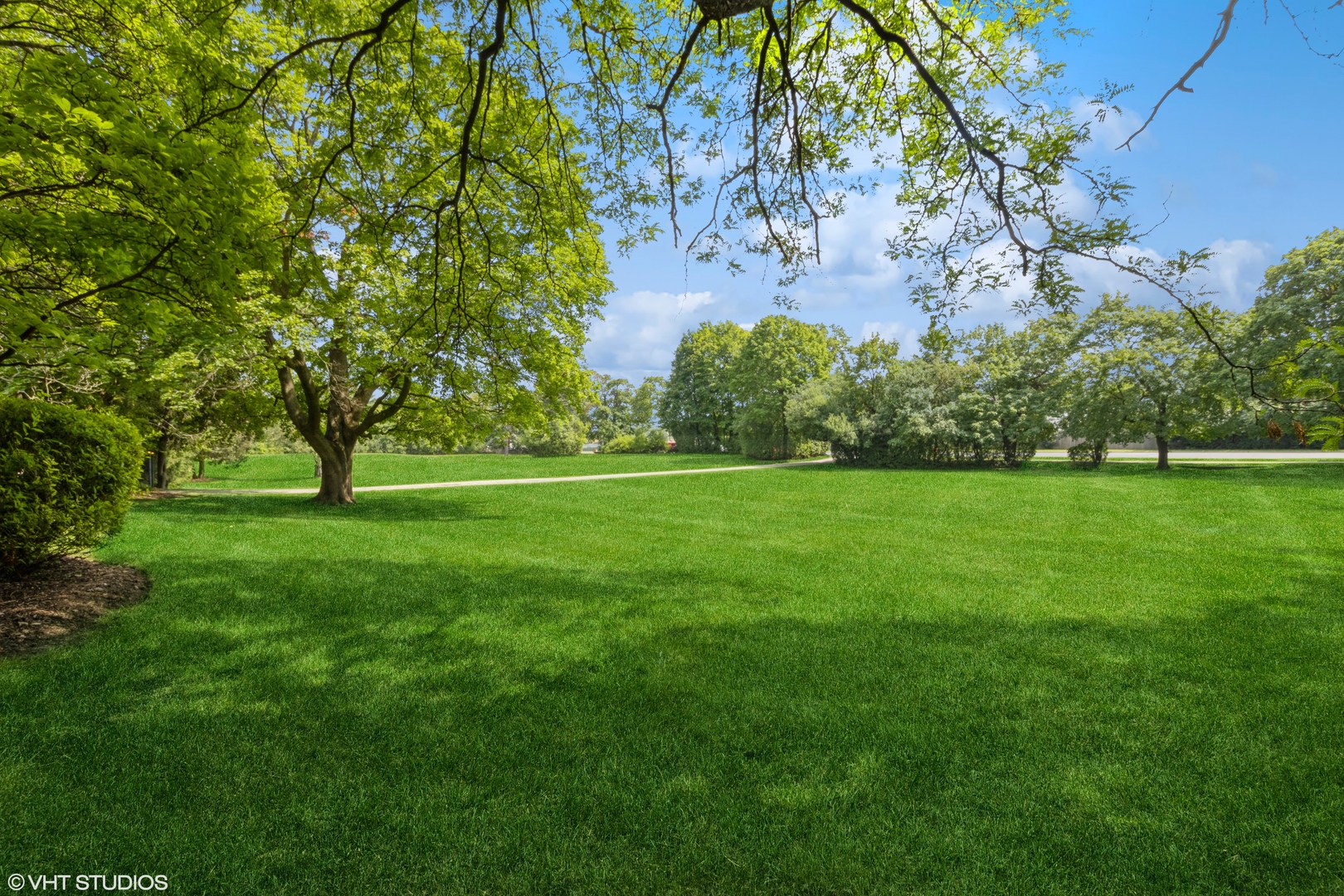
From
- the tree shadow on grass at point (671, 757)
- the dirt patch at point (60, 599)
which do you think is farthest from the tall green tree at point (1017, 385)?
the dirt patch at point (60, 599)

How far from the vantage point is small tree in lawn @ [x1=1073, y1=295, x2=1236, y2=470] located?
2012 cm

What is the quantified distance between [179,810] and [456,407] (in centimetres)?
1118

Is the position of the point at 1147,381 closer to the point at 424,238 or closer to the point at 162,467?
the point at 424,238

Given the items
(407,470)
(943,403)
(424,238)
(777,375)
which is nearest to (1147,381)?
(943,403)

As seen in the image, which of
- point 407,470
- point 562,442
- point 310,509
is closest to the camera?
point 310,509

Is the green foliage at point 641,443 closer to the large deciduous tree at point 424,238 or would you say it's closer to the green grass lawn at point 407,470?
the green grass lawn at point 407,470

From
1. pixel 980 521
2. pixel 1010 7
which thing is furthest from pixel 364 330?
pixel 980 521

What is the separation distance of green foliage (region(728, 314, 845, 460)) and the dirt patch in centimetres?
2829

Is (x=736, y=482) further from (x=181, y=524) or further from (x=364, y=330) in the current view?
(x=181, y=524)

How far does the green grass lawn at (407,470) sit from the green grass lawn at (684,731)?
1507cm

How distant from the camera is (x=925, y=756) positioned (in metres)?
3.21

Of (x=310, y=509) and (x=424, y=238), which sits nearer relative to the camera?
(x=424, y=238)

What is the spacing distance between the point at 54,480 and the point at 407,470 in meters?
21.3

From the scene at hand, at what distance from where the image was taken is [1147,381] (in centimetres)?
2131
